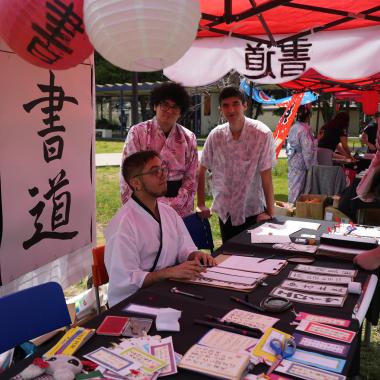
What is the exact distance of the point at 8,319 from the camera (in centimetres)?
161

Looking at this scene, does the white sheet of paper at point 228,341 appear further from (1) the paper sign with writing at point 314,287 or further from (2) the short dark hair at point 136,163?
(2) the short dark hair at point 136,163

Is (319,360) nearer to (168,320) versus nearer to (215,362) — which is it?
(215,362)

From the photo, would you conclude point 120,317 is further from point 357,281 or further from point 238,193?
point 238,193

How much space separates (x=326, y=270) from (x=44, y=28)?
5.30 ft

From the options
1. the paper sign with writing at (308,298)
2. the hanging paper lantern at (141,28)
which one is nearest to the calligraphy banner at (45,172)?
the hanging paper lantern at (141,28)

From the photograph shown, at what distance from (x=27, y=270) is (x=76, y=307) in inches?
17.3

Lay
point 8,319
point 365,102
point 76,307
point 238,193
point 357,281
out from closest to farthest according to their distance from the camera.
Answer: point 8,319, point 357,281, point 76,307, point 238,193, point 365,102

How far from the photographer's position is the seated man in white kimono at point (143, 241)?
6.10 feet

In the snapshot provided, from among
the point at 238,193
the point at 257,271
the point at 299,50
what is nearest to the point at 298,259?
the point at 257,271

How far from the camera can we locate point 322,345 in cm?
128

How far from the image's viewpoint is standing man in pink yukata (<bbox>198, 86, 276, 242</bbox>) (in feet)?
9.64

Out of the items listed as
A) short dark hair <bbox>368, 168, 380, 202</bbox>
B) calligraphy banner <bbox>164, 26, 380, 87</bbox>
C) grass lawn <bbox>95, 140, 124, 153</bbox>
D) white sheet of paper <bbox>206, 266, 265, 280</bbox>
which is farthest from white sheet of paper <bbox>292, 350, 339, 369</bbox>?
grass lawn <bbox>95, 140, 124, 153</bbox>

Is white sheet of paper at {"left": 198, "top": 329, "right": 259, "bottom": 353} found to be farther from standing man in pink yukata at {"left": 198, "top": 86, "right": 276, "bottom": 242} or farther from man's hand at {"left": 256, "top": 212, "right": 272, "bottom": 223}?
man's hand at {"left": 256, "top": 212, "right": 272, "bottom": 223}

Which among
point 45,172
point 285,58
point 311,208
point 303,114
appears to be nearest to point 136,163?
point 45,172
